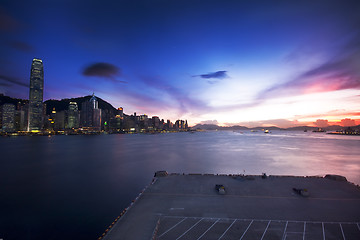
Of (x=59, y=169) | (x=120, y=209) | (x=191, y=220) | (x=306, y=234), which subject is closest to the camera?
(x=306, y=234)

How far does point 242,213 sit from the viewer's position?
24.7 m

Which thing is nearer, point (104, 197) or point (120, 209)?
point (120, 209)

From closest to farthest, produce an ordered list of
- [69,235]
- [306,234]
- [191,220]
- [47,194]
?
[306,234] → [191,220] → [69,235] → [47,194]

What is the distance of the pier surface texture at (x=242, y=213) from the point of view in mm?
20156

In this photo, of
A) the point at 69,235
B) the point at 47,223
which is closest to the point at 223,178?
the point at 69,235

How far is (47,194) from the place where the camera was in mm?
42406

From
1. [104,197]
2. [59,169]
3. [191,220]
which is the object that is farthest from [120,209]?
Result: [59,169]

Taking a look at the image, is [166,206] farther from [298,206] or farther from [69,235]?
[298,206]

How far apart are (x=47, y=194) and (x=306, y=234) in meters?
50.7

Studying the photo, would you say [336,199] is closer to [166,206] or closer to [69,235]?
[166,206]

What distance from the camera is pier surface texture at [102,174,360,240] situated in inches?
794

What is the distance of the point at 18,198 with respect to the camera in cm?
3953

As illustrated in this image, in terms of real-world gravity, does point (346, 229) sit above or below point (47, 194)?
above

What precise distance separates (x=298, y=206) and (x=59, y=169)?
76208 mm
